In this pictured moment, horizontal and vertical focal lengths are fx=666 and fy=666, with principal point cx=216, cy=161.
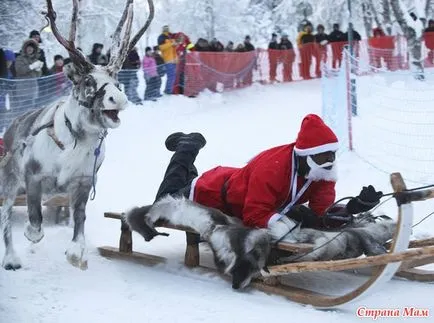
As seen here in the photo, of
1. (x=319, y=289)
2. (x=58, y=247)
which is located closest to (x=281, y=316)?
(x=319, y=289)

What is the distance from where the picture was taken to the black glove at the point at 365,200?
4.46m

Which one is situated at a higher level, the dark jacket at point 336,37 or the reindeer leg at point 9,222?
the dark jacket at point 336,37

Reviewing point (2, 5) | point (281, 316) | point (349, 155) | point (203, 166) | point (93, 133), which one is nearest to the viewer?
point (281, 316)

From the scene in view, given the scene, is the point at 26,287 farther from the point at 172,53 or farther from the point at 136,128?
the point at 172,53

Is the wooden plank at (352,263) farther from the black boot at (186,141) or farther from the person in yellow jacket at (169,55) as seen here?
the person in yellow jacket at (169,55)

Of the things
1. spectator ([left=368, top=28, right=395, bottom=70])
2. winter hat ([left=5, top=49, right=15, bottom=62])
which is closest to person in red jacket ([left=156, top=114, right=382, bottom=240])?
winter hat ([left=5, top=49, right=15, bottom=62])

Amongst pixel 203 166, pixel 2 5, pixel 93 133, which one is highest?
pixel 2 5

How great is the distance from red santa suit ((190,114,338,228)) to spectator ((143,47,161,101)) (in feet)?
31.3

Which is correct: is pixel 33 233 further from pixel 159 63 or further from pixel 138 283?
pixel 159 63

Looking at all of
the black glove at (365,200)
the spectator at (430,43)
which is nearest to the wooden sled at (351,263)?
the black glove at (365,200)

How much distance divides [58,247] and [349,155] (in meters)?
5.04

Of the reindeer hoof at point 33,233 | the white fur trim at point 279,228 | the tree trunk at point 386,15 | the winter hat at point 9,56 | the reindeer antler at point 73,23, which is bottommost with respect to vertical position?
the reindeer hoof at point 33,233

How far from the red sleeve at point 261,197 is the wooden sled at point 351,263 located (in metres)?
0.24

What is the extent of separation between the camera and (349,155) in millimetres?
9328
